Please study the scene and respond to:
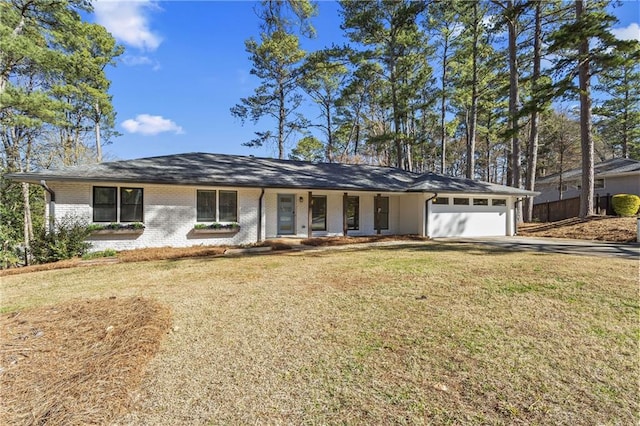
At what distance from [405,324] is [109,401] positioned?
3.12m

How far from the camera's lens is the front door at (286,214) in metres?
13.5

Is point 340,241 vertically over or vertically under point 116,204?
under

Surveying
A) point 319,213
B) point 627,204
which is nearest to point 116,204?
point 319,213

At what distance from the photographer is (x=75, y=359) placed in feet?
10.0

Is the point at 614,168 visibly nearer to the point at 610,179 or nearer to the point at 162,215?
the point at 610,179

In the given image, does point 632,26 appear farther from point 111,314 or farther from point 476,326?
point 111,314

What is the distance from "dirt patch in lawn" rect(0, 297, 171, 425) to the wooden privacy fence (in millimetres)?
25738

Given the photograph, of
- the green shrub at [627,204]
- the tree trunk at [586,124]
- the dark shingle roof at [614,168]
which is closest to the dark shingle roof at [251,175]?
the tree trunk at [586,124]

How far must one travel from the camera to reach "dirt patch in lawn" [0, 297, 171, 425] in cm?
237

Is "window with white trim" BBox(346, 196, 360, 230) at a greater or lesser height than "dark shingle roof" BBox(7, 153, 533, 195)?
lesser

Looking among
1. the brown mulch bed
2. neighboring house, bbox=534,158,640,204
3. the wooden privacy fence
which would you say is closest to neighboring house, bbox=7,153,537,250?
the brown mulch bed

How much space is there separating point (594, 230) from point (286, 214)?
518 inches

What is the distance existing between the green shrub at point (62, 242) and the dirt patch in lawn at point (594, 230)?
60.0 ft

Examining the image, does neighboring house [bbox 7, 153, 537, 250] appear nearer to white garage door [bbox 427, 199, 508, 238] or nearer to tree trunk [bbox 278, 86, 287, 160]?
white garage door [bbox 427, 199, 508, 238]
